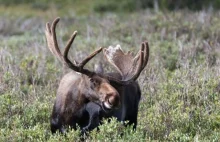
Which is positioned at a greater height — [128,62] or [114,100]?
[128,62]

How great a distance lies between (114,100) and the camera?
21.4ft

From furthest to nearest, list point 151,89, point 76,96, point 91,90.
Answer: point 151,89, point 76,96, point 91,90

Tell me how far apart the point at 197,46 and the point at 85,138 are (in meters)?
6.56

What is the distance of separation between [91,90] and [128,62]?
72cm

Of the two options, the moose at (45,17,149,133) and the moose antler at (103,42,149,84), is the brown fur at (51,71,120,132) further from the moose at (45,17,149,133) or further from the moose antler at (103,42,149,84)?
the moose antler at (103,42,149,84)

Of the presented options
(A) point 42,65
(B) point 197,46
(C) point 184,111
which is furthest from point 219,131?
(B) point 197,46

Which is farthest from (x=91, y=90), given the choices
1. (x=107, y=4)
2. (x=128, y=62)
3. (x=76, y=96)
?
(x=107, y=4)

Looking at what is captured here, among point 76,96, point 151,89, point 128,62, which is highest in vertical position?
point 128,62

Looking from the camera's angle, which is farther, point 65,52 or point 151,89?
point 151,89

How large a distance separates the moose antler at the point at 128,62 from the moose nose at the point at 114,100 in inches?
17.0

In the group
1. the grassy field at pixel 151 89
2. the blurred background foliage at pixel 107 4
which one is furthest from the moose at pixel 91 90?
the blurred background foliage at pixel 107 4

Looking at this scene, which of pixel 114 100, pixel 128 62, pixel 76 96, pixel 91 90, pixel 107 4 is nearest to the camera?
pixel 114 100

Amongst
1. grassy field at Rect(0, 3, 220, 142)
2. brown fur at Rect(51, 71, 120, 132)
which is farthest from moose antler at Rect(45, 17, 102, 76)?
grassy field at Rect(0, 3, 220, 142)

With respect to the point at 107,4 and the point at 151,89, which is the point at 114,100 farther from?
the point at 107,4
